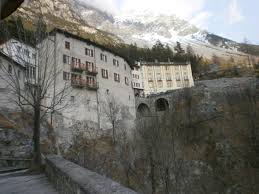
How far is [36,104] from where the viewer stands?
42.7ft

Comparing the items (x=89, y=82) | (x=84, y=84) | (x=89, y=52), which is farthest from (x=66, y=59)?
(x=89, y=52)

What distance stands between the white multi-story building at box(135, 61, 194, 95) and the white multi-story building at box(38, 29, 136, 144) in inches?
823

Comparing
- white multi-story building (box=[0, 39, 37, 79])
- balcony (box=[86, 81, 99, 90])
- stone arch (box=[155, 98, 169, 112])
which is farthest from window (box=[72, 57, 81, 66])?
stone arch (box=[155, 98, 169, 112])

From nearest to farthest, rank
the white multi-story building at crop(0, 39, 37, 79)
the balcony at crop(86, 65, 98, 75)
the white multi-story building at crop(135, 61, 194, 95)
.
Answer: the white multi-story building at crop(0, 39, 37, 79) → the balcony at crop(86, 65, 98, 75) → the white multi-story building at crop(135, 61, 194, 95)

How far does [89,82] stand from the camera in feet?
137

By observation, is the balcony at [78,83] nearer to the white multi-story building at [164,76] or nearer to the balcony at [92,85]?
the balcony at [92,85]

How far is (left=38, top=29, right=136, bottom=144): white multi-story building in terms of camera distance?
37781 mm

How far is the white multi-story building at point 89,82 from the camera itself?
3778 centimetres

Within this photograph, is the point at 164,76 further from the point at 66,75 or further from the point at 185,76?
the point at 66,75

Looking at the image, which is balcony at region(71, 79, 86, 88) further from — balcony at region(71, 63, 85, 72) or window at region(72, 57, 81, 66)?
window at region(72, 57, 81, 66)

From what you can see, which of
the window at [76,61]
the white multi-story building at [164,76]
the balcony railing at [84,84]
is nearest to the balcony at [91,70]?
the balcony railing at [84,84]

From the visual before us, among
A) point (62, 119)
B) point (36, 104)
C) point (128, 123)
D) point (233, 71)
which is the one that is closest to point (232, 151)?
point (128, 123)

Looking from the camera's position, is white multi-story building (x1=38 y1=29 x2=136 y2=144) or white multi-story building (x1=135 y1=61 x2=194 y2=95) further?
white multi-story building (x1=135 y1=61 x2=194 y2=95)

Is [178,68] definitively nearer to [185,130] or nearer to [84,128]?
[185,130]
